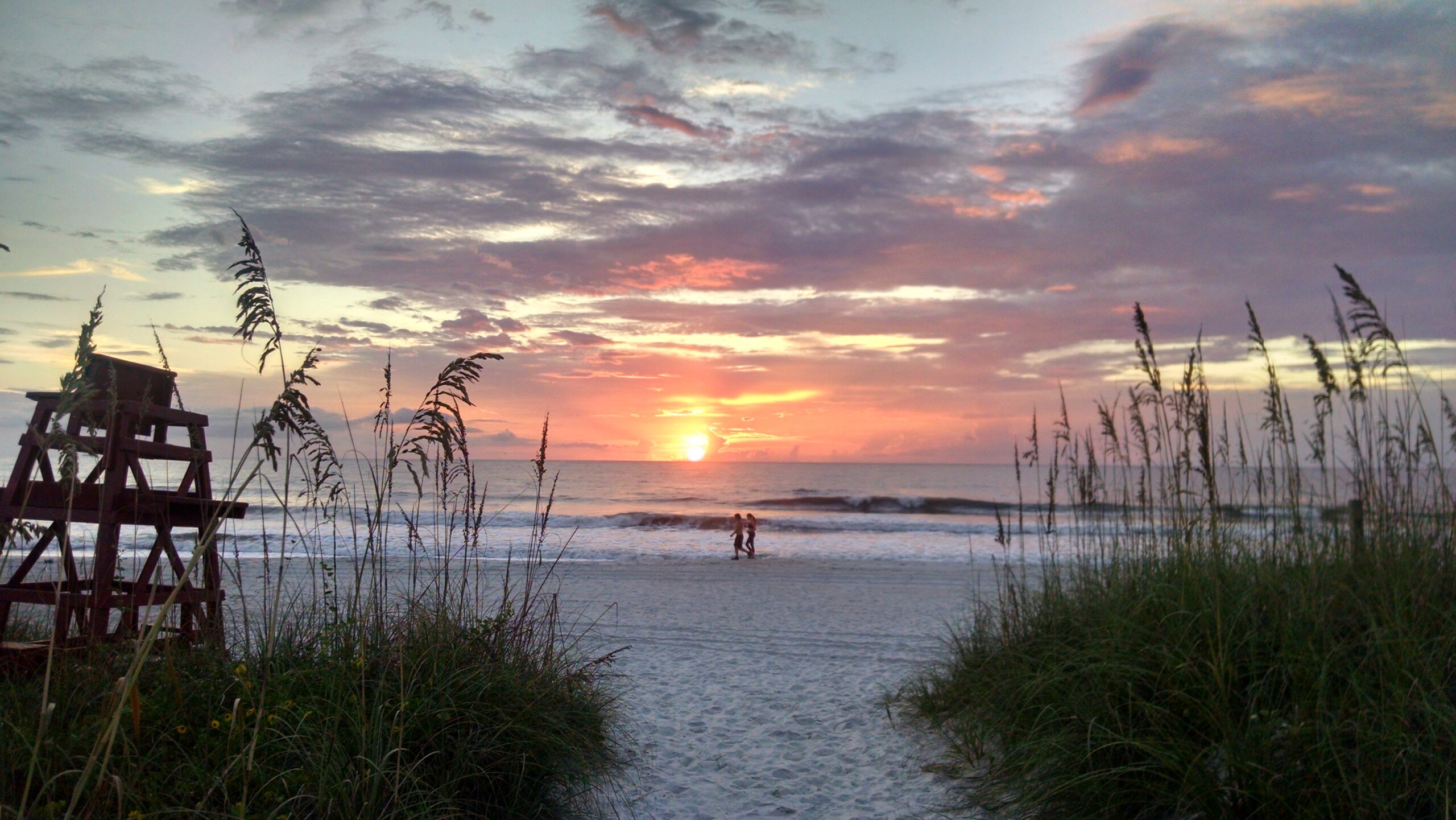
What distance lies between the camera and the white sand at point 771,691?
4.89 m

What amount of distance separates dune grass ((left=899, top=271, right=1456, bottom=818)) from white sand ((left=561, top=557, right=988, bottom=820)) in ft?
1.56

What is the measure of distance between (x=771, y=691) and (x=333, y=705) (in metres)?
4.29

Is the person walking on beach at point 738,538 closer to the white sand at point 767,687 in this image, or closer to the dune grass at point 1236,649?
the white sand at point 767,687

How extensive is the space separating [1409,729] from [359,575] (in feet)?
13.9

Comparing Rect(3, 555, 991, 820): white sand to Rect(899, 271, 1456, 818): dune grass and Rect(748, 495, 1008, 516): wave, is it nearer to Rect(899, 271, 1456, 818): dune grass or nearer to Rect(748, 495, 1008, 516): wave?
Rect(899, 271, 1456, 818): dune grass

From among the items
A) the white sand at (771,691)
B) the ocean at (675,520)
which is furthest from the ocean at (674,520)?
the white sand at (771,691)

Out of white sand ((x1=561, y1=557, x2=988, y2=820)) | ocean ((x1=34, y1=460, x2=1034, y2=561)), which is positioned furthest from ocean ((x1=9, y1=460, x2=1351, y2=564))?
white sand ((x1=561, y1=557, x2=988, y2=820))

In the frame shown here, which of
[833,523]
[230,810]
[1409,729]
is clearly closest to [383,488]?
[230,810]

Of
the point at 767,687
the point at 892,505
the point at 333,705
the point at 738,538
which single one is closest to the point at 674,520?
the point at 738,538

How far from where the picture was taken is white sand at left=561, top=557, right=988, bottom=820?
16.1ft

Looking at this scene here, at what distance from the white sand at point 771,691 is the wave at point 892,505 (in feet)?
95.7

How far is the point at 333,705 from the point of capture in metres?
3.62

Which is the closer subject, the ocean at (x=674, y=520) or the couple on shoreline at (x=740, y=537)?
the ocean at (x=674, y=520)

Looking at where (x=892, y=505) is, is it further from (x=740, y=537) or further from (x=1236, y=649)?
(x=1236, y=649)
